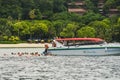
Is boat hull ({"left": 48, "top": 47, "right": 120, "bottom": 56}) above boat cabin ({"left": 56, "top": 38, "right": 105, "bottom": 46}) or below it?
below

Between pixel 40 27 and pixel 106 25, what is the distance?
17.2 meters

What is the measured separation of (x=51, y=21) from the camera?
6649 inches

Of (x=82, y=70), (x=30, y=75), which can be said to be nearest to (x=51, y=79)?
(x=30, y=75)

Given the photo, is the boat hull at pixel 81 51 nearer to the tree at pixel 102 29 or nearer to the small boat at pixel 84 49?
the small boat at pixel 84 49

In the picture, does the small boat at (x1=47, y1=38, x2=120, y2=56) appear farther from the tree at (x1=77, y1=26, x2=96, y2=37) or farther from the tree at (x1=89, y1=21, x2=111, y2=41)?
the tree at (x1=77, y1=26, x2=96, y2=37)

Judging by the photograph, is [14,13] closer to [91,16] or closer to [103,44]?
[91,16]

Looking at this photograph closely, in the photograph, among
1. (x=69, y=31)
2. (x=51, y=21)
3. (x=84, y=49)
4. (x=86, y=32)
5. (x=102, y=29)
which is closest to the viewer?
(x=84, y=49)

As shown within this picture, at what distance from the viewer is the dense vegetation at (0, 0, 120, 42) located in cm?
14262

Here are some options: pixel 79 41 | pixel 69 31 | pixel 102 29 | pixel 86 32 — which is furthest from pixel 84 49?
pixel 102 29

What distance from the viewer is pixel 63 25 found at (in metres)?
152

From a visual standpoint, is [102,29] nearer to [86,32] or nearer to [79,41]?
[86,32]

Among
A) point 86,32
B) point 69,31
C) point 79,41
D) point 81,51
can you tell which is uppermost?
point 79,41

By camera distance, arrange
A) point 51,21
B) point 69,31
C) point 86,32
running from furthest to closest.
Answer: point 51,21
point 69,31
point 86,32

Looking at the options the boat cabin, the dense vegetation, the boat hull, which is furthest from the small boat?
the dense vegetation
